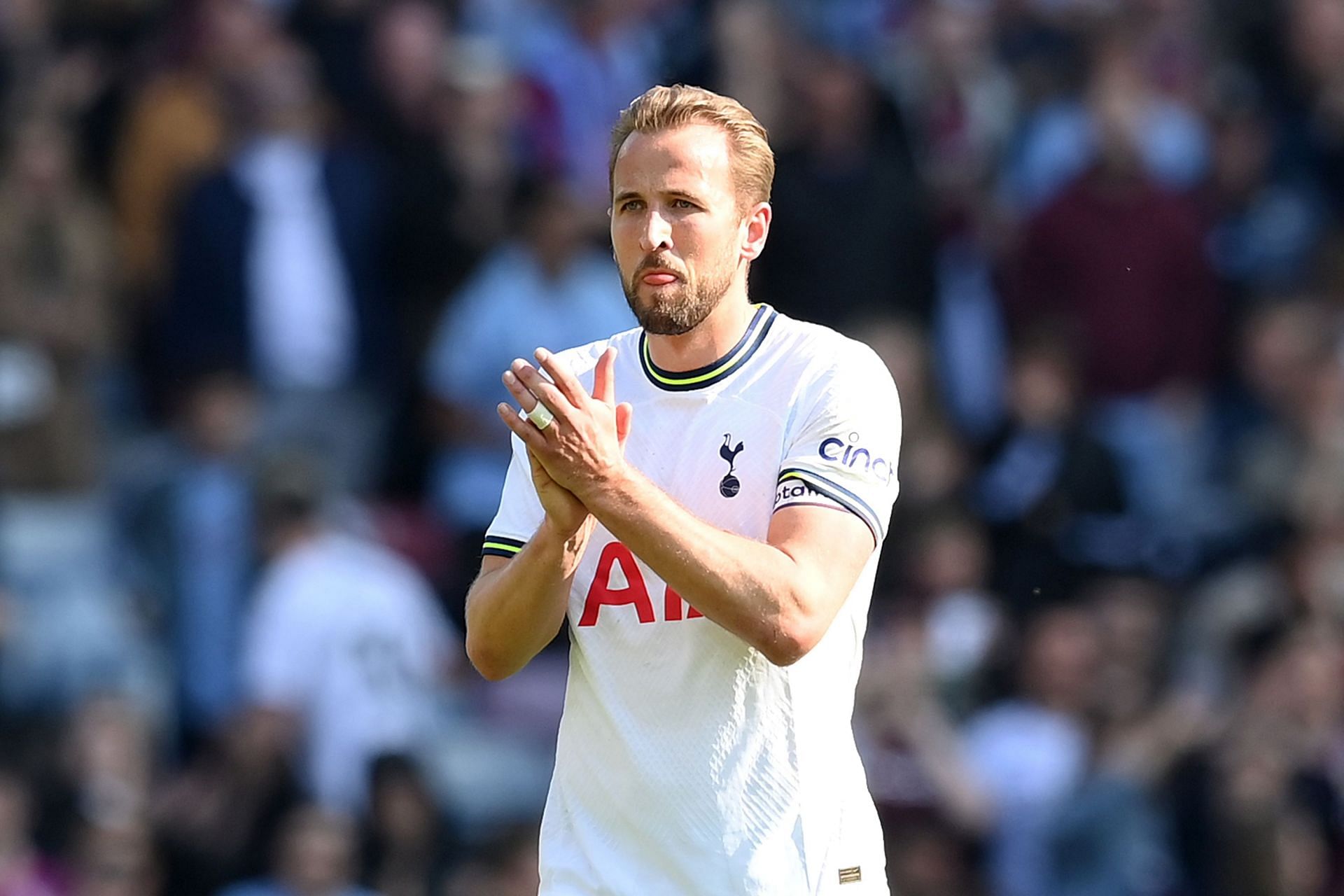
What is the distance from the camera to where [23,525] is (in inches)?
444

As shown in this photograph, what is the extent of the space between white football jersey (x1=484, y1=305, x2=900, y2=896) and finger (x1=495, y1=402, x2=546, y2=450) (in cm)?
55

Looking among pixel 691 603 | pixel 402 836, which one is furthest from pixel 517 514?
pixel 402 836

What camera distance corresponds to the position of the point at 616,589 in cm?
510

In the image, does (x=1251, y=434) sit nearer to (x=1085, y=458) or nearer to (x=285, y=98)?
(x=1085, y=458)

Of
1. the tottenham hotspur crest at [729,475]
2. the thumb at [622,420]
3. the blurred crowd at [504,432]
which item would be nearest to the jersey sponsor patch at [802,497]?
the tottenham hotspur crest at [729,475]

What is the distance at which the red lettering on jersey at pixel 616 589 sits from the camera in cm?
506

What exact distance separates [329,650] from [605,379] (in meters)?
6.38

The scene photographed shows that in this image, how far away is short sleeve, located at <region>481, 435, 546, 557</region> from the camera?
5238 millimetres

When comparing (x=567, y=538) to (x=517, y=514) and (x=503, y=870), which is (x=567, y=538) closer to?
(x=517, y=514)

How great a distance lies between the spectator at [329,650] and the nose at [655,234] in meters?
6.17

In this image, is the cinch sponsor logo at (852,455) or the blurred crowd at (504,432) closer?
the cinch sponsor logo at (852,455)

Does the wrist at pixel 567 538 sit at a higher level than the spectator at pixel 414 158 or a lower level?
lower

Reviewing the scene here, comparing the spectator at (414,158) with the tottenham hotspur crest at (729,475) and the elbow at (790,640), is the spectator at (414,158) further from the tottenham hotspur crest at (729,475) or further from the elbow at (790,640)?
the elbow at (790,640)

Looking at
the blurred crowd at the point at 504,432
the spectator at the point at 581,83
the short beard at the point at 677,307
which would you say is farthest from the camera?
the spectator at the point at 581,83
